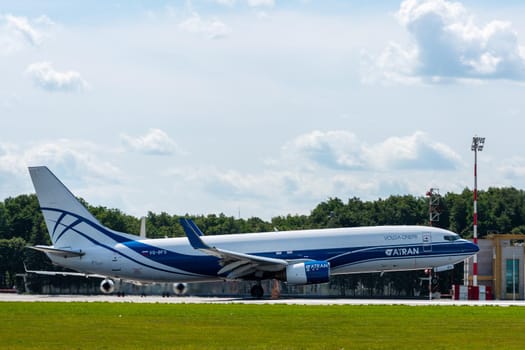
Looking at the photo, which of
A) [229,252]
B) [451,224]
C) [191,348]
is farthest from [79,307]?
[451,224]


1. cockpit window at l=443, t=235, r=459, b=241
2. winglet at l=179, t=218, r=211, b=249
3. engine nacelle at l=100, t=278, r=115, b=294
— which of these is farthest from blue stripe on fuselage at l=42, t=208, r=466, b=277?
engine nacelle at l=100, t=278, r=115, b=294

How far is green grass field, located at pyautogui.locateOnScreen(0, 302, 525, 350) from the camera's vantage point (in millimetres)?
35000

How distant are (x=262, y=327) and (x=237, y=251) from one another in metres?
34.4

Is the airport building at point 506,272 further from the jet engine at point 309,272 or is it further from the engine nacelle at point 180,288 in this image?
the engine nacelle at point 180,288

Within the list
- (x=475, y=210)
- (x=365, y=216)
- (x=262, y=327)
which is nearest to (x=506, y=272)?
(x=475, y=210)

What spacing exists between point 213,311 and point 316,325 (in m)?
12.1

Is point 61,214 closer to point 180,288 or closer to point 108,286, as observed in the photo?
point 180,288

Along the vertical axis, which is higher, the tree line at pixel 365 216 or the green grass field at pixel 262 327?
the tree line at pixel 365 216

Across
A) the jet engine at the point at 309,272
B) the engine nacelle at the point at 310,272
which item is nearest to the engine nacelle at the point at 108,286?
the jet engine at the point at 309,272

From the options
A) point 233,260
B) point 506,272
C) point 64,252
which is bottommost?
point 506,272

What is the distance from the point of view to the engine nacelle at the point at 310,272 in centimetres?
7262

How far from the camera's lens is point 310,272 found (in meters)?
72.8

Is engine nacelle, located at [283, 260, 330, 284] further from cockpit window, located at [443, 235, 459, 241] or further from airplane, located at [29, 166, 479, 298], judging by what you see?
cockpit window, located at [443, 235, 459, 241]

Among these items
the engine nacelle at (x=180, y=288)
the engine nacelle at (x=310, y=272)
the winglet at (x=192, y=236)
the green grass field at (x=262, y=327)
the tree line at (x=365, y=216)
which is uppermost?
the tree line at (x=365, y=216)
